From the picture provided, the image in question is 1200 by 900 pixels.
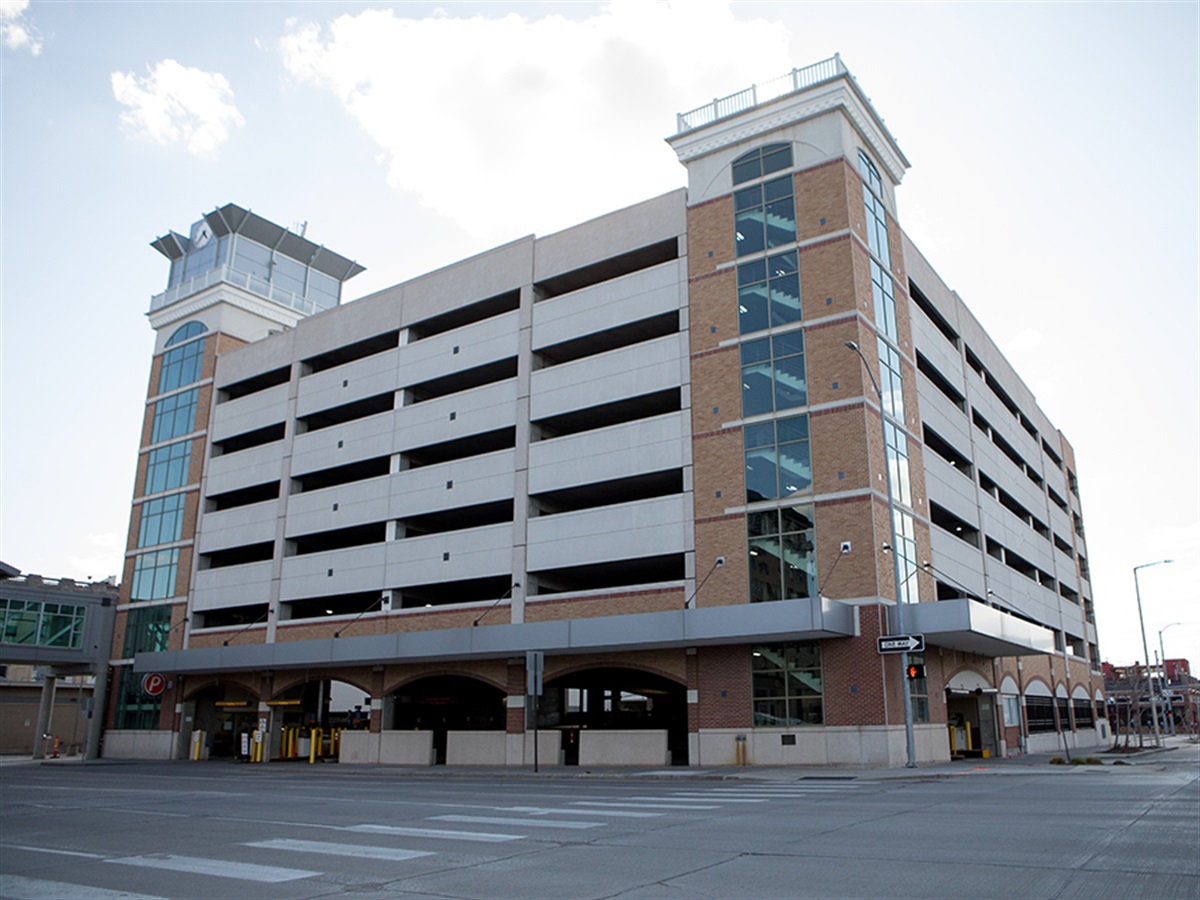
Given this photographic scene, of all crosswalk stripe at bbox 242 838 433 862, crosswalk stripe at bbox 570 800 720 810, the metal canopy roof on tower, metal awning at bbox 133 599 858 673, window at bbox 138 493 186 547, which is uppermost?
the metal canopy roof on tower

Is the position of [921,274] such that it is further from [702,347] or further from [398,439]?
[398,439]

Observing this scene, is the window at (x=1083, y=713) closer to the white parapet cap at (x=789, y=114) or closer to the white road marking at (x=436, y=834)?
the white parapet cap at (x=789, y=114)

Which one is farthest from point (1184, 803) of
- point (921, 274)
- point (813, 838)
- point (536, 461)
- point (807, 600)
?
point (921, 274)

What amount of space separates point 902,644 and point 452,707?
26.9 metres

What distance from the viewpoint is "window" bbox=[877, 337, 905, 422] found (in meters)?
34.8

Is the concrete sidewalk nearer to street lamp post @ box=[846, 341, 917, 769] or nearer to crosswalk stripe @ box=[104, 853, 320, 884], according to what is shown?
street lamp post @ box=[846, 341, 917, 769]

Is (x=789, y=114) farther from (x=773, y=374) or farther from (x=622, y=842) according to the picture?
(x=622, y=842)

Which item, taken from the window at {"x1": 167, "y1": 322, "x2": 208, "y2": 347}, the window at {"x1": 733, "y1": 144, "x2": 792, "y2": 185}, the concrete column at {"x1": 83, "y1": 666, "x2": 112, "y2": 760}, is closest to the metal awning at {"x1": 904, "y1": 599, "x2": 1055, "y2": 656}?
the window at {"x1": 733, "y1": 144, "x2": 792, "y2": 185}

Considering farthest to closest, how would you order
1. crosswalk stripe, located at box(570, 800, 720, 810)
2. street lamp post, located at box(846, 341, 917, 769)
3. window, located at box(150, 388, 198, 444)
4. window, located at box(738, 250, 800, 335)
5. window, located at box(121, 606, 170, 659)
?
window, located at box(150, 388, 198, 444) < window, located at box(121, 606, 170, 659) < window, located at box(738, 250, 800, 335) < street lamp post, located at box(846, 341, 917, 769) < crosswalk stripe, located at box(570, 800, 720, 810)

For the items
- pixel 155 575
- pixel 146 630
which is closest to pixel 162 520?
pixel 155 575

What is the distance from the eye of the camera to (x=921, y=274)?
42812 mm

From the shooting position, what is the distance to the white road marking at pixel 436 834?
12117mm

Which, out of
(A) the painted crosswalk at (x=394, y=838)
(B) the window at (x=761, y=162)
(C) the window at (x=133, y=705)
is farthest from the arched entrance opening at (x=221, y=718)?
(A) the painted crosswalk at (x=394, y=838)

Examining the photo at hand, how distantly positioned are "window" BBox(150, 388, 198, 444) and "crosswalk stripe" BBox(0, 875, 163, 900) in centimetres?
4809
